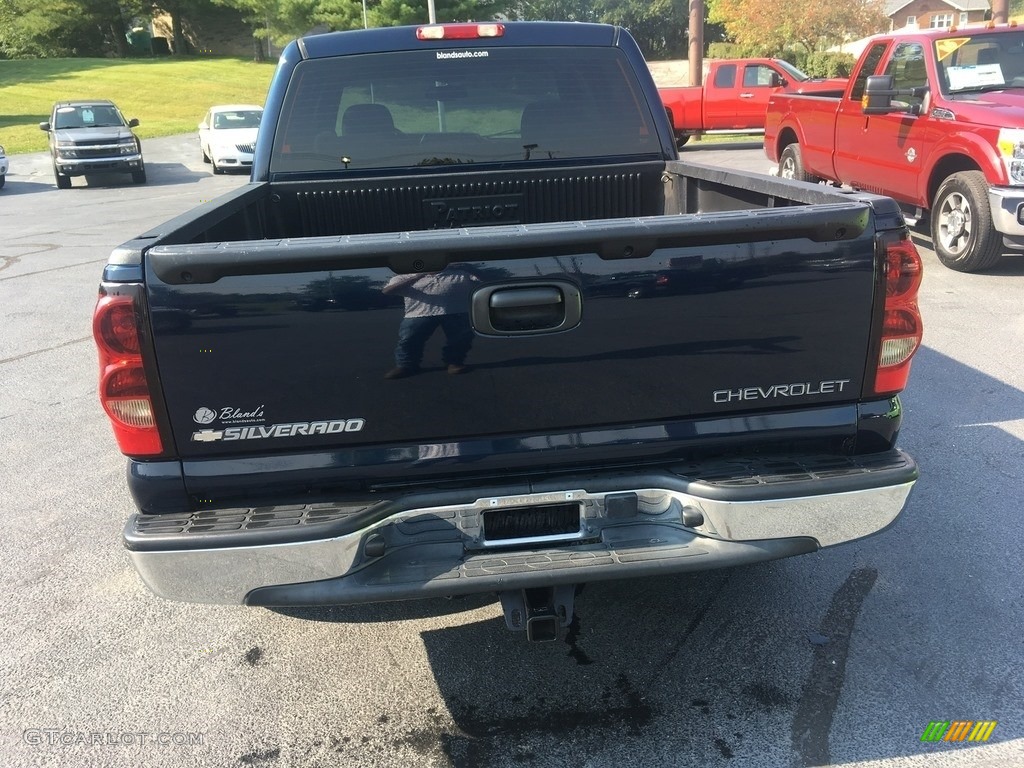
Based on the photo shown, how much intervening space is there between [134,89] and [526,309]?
1861 inches

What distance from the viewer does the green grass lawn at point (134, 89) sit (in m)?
34.3

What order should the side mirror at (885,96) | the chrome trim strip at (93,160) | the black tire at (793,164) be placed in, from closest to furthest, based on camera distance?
the side mirror at (885,96) < the black tire at (793,164) < the chrome trim strip at (93,160)

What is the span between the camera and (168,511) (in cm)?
251

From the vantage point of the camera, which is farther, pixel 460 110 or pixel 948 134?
pixel 948 134

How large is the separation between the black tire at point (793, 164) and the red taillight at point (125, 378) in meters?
9.93

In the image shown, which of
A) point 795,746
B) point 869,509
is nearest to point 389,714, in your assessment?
point 795,746

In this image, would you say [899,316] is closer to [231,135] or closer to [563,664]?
[563,664]

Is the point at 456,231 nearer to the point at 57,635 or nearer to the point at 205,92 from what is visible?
the point at 57,635

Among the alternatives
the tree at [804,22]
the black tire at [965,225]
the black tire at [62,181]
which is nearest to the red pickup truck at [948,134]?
the black tire at [965,225]

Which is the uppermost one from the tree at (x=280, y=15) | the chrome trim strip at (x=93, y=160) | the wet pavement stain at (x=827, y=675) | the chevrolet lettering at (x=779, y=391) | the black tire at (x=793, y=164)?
the tree at (x=280, y=15)

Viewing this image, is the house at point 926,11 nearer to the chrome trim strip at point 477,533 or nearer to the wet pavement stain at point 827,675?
the wet pavement stain at point 827,675

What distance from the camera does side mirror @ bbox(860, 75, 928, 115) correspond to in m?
7.90

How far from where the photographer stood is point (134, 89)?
42906mm

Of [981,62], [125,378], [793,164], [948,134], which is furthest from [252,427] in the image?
[793,164]
